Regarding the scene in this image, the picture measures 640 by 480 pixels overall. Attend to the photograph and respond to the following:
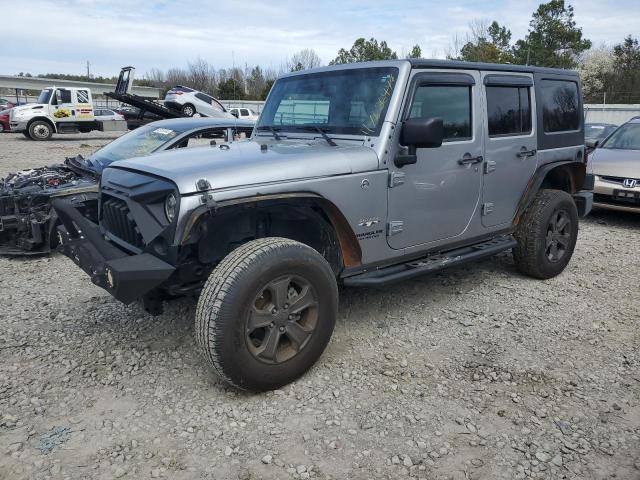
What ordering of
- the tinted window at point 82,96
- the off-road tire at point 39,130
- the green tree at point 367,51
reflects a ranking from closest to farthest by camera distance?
the off-road tire at point 39,130 → the tinted window at point 82,96 → the green tree at point 367,51

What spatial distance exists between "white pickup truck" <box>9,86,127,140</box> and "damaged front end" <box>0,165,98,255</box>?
681 inches

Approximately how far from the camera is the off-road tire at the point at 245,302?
2.85 m

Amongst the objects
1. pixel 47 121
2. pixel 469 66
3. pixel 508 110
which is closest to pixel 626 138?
pixel 508 110

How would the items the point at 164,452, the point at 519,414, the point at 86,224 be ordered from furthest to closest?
the point at 86,224 < the point at 519,414 < the point at 164,452

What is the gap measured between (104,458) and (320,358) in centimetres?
147

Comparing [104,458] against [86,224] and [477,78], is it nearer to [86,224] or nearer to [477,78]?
[86,224]

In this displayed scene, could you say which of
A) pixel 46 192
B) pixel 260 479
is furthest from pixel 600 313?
pixel 46 192

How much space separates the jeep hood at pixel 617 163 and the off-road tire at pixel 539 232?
3.16 metres

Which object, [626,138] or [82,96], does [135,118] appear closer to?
[82,96]

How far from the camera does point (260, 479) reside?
251cm

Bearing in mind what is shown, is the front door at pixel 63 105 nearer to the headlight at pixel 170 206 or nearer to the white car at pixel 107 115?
the white car at pixel 107 115

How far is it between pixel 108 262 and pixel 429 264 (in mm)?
2289

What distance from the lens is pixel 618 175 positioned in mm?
7762

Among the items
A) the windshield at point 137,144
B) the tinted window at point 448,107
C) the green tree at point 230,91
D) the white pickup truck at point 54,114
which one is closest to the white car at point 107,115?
the white pickup truck at point 54,114
